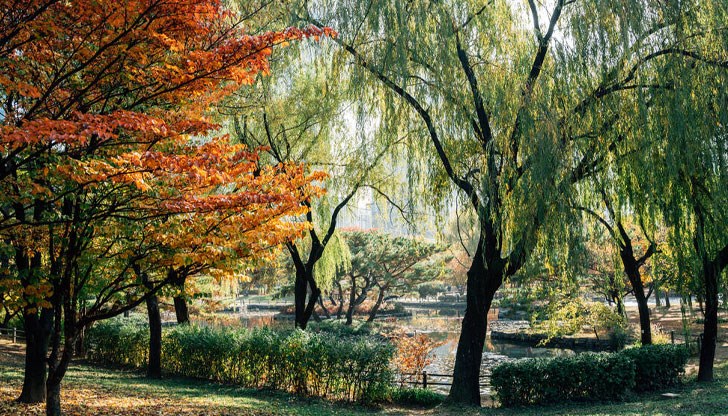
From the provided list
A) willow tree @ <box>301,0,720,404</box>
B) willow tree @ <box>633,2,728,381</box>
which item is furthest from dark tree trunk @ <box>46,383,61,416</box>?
willow tree @ <box>633,2,728,381</box>

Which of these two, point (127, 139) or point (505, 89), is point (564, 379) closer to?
point (505, 89)

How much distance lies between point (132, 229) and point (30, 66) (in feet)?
5.62

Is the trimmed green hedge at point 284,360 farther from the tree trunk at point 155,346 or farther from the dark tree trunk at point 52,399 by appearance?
the dark tree trunk at point 52,399

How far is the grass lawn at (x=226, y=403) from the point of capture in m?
7.46

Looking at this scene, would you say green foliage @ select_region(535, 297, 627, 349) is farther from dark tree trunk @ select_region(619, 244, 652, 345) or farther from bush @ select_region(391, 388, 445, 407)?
bush @ select_region(391, 388, 445, 407)

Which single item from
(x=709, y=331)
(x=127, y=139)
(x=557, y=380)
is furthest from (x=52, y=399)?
(x=709, y=331)

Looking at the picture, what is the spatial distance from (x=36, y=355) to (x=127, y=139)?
12.5ft

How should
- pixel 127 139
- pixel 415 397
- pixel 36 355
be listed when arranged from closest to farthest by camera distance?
pixel 127 139 < pixel 36 355 < pixel 415 397

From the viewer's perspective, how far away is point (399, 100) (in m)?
8.91

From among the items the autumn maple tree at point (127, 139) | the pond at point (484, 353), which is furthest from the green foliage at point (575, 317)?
the autumn maple tree at point (127, 139)

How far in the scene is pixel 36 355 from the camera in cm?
739

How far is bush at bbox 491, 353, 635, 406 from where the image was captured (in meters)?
9.21

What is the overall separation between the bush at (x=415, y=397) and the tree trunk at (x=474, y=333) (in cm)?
92

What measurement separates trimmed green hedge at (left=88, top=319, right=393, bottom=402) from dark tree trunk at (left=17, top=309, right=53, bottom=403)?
14.0 ft
